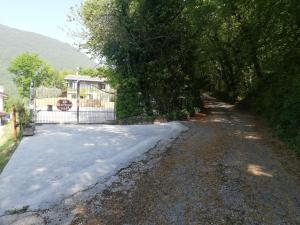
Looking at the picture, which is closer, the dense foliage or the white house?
the dense foliage

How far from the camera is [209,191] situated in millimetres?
6582

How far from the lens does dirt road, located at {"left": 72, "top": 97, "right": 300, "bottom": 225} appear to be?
5531mm

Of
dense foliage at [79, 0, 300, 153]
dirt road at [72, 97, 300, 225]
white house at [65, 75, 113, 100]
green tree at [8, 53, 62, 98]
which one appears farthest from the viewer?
green tree at [8, 53, 62, 98]

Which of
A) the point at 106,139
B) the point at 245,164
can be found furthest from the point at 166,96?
the point at 245,164

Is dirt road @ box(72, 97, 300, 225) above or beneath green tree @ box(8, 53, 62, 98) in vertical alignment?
beneath

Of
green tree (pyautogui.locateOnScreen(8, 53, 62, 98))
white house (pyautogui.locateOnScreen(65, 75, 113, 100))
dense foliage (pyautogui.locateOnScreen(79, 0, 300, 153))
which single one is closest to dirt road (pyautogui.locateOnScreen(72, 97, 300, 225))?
dense foliage (pyautogui.locateOnScreen(79, 0, 300, 153))

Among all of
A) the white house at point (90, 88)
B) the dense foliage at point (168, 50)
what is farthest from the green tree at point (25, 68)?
the dense foliage at point (168, 50)

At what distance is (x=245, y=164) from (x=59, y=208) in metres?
4.72

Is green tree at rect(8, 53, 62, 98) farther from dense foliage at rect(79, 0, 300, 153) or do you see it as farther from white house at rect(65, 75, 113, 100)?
dense foliage at rect(79, 0, 300, 153)

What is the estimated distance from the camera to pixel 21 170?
26.0 feet

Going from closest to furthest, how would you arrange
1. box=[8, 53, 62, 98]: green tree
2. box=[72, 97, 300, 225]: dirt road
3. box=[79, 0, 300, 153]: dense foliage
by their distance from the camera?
box=[72, 97, 300, 225]: dirt road < box=[79, 0, 300, 153]: dense foliage < box=[8, 53, 62, 98]: green tree

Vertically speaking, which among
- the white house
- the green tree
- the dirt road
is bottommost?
the dirt road

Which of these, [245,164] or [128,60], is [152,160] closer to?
[245,164]

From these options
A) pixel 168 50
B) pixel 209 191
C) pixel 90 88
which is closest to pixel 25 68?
pixel 90 88
